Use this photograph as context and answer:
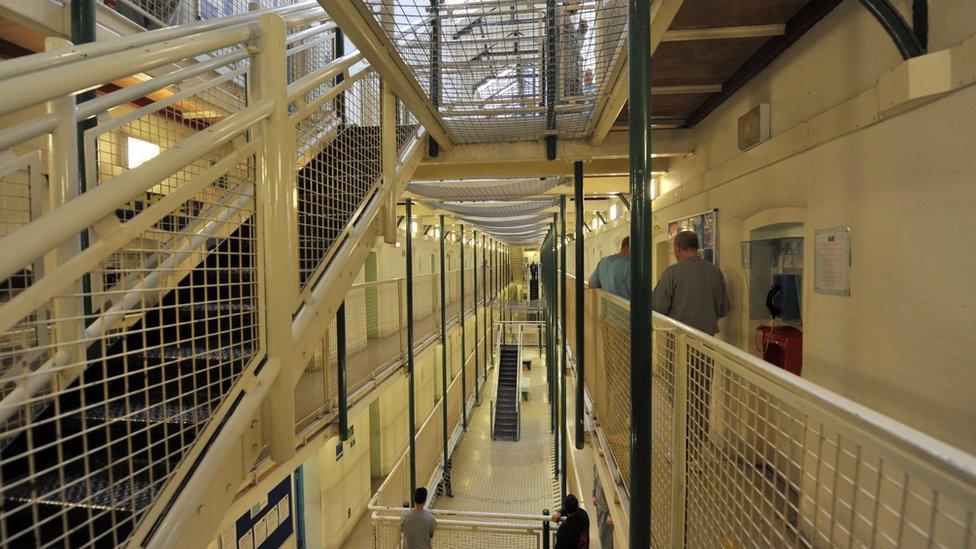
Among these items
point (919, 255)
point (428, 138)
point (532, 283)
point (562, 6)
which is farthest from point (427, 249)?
point (532, 283)

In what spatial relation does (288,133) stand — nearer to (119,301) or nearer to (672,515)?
(119,301)

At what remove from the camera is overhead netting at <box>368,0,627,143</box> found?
1.94m

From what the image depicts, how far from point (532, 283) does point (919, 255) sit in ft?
89.0

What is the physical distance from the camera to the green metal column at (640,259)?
4.61ft

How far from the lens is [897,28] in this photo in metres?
1.53

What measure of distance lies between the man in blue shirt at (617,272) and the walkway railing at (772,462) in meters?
0.48

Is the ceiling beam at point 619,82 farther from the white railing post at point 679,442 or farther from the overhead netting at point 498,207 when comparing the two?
the overhead netting at point 498,207

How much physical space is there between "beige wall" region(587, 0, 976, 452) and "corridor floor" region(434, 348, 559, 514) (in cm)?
576

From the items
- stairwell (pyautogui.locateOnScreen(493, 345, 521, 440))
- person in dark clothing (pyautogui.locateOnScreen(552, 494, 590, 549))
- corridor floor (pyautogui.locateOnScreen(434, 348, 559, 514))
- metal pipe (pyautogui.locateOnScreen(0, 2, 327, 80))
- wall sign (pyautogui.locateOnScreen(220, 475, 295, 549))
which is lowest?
corridor floor (pyautogui.locateOnScreen(434, 348, 559, 514))

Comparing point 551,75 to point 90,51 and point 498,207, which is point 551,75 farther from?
point 498,207

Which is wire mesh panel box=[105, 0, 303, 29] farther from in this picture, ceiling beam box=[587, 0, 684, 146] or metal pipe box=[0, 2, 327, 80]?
ceiling beam box=[587, 0, 684, 146]

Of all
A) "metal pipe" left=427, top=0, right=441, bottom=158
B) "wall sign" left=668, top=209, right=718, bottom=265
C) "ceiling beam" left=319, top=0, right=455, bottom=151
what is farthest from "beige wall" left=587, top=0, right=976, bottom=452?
"ceiling beam" left=319, top=0, right=455, bottom=151

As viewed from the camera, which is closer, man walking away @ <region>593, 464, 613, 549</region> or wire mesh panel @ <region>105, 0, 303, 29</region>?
wire mesh panel @ <region>105, 0, 303, 29</region>

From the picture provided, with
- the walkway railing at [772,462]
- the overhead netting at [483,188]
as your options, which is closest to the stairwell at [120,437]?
the walkway railing at [772,462]
